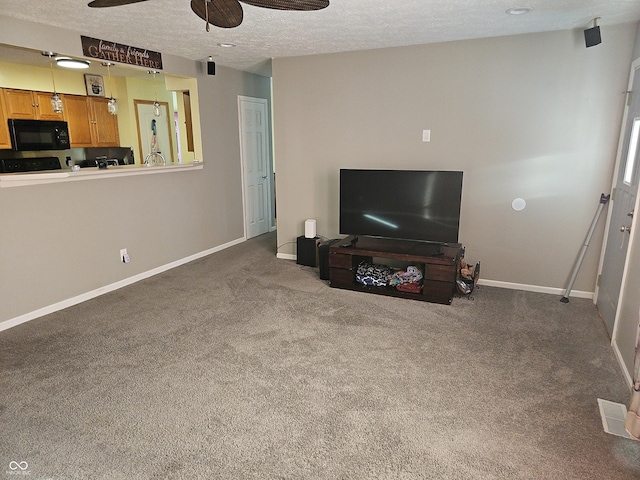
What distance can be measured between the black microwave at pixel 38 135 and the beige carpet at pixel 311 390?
306cm

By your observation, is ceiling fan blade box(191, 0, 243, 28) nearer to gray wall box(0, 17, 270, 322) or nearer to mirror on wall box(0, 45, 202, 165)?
gray wall box(0, 17, 270, 322)

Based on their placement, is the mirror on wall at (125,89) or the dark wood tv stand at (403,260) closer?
the dark wood tv stand at (403,260)

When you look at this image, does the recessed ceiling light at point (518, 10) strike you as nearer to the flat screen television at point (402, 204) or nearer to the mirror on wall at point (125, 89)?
the flat screen television at point (402, 204)

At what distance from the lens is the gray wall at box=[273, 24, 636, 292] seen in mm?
3703

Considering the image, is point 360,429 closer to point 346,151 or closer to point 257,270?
point 257,270

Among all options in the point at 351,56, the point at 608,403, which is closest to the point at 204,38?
the point at 351,56

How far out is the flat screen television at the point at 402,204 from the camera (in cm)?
397

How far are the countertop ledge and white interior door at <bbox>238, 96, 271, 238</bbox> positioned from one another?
1247 mm

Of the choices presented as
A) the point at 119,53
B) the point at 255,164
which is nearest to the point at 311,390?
the point at 119,53

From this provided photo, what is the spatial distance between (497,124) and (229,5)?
2.98 metres

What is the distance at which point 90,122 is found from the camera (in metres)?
6.30

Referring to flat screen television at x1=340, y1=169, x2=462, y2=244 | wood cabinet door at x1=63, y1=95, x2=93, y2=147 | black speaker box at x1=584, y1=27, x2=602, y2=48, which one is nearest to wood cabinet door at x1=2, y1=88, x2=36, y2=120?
wood cabinet door at x1=63, y1=95, x2=93, y2=147

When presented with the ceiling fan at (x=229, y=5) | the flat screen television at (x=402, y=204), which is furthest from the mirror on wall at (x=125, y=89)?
the ceiling fan at (x=229, y=5)

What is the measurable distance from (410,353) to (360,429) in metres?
0.94
